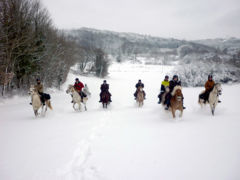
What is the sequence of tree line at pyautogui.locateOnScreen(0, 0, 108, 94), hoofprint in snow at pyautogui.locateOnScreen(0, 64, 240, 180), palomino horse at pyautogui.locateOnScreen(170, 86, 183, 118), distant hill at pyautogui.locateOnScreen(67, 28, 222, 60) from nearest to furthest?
hoofprint in snow at pyautogui.locateOnScreen(0, 64, 240, 180)
palomino horse at pyautogui.locateOnScreen(170, 86, 183, 118)
tree line at pyautogui.locateOnScreen(0, 0, 108, 94)
distant hill at pyautogui.locateOnScreen(67, 28, 222, 60)

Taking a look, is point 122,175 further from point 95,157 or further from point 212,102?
point 212,102

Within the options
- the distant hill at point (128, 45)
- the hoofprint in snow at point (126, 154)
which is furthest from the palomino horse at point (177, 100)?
the distant hill at point (128, 45)

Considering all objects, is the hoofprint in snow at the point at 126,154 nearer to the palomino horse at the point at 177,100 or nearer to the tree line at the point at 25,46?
the palomino horse at the point at 177,100

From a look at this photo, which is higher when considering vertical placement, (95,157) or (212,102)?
(212,102)

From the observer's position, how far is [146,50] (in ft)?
425

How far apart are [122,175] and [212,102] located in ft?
19.8

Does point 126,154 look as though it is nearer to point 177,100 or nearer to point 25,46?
point 177,100

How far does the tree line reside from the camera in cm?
1055

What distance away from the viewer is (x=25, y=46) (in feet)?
41.0

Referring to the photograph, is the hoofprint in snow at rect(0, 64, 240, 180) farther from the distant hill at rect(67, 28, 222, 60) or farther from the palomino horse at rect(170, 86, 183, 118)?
the distant hill at rect(67, 28, 222, 60)

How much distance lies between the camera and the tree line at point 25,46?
10547 millimetres

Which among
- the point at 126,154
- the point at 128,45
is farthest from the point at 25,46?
the point at 128,45

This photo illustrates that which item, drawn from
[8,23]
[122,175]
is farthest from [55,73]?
[122,175]

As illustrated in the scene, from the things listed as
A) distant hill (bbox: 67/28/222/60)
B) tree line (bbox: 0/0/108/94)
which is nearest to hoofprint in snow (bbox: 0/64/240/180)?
tree line (bbox: 0/0/108/94)
